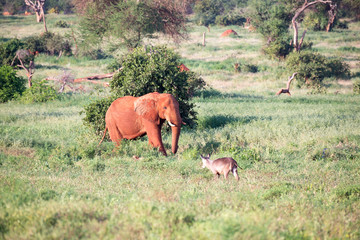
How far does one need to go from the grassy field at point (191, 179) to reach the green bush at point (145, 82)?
72 centimetres

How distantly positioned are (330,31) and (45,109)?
4937 cm

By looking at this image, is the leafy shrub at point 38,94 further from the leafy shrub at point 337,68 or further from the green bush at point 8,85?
the leafy shrub at point 337,68

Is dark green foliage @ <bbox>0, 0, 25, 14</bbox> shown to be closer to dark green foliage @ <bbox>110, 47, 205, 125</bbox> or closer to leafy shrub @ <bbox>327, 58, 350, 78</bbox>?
leafy shrub @ <bbox>327, 58, 350, 78</bbox>

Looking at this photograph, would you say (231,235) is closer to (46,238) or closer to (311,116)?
(46,238)

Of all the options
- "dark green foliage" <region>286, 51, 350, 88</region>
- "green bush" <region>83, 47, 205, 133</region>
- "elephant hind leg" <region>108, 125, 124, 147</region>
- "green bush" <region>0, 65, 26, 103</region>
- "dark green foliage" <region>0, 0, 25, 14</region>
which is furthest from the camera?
"dark green foliage" <region>0, 0, 25, 14</region>

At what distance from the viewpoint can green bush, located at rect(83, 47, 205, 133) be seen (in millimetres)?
12203

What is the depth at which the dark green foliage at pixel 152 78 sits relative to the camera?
12.3 metres

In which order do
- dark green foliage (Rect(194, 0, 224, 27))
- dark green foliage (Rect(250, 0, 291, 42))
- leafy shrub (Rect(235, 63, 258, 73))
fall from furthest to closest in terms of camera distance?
dark green foliage (Rect(194, 0, 224, 27)) → dark green foliage (Rect(250, 0, 291, 42)) → leafy shrub (Rect(235, 63, 258, 73))

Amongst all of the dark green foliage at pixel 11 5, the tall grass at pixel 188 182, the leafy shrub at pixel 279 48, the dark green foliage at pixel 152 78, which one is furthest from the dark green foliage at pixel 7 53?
the dark green foliage at pixel 11 5

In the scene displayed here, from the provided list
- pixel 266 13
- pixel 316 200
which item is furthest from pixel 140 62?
pixel 266 13

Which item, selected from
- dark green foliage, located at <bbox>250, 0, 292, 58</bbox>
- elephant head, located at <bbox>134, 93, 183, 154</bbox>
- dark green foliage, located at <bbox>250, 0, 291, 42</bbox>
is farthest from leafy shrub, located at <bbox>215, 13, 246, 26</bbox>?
elephant head, located at <bbox>134, 93, 183, 154</bbox>

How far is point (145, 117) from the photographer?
380 inches

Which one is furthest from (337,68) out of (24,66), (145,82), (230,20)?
(230,20)

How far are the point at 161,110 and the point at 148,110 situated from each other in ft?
1.17
